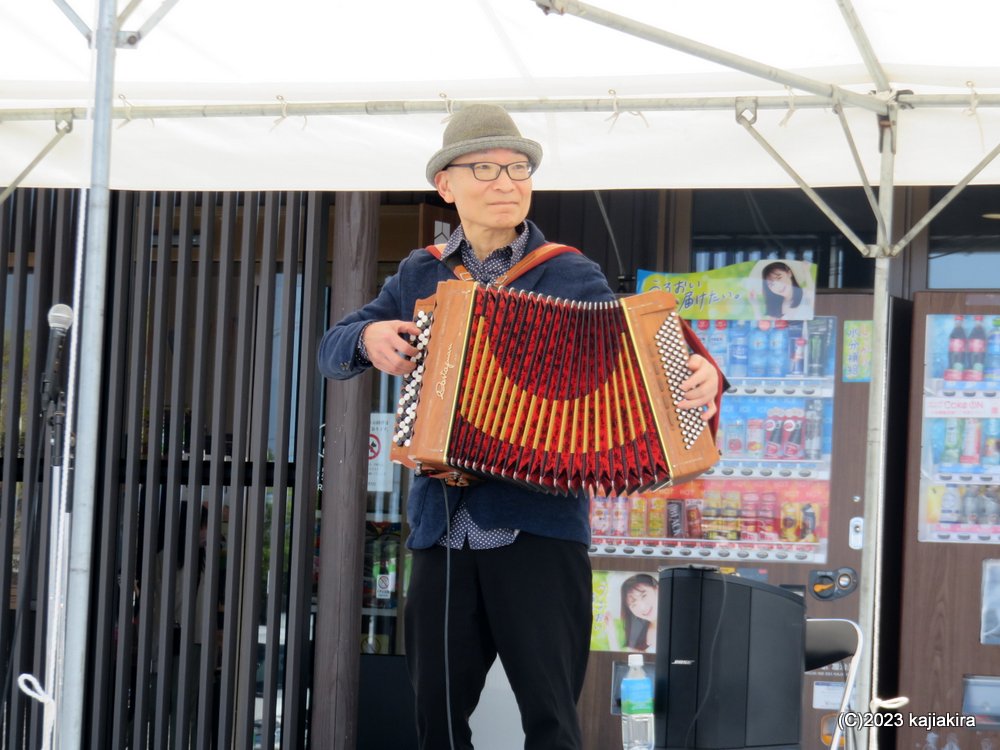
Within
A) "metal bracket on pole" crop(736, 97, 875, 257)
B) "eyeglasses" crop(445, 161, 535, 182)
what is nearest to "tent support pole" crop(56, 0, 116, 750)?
"eyeglasses" crop(445, 161, 535, 182)

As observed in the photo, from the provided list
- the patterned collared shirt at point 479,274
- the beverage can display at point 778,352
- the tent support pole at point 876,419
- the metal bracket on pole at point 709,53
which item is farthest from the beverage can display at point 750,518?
the patterned collared shirt at point 479,274

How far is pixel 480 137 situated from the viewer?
9.19 ft

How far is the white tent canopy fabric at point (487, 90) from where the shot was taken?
3.15 metres

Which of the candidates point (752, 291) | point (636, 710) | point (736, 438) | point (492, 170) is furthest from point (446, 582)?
point (752, 291)

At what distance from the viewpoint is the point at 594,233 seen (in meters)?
5.21

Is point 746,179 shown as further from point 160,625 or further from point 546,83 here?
point 160,625

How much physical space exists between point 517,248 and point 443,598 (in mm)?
775

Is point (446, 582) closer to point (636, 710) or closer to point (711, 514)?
point (636, 710)

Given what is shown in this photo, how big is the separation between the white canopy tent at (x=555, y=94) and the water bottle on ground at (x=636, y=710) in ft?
2.79

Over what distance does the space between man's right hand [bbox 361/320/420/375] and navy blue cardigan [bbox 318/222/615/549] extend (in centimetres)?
10

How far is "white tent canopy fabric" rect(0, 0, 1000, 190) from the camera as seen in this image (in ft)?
10.3

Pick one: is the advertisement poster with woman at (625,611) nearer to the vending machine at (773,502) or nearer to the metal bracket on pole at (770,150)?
the vending machine at (773,502)

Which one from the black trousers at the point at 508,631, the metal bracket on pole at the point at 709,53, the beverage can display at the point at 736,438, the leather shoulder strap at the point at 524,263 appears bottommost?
the black trousers at the point at 508,631

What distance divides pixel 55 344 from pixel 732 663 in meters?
1.84
